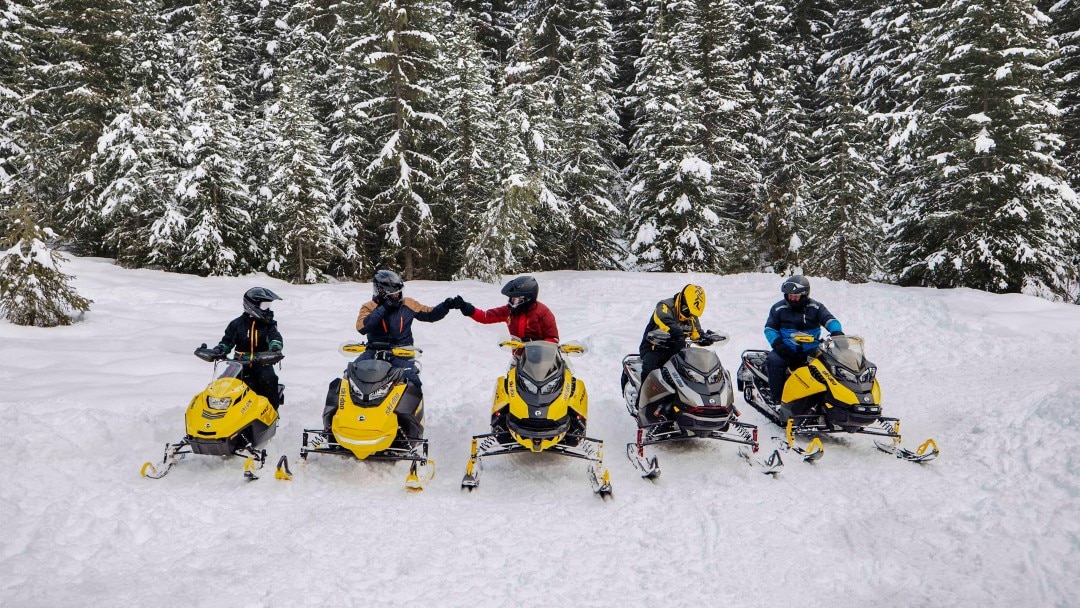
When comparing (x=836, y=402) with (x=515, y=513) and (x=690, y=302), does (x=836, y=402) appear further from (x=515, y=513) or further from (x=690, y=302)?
(x=515, y=513)

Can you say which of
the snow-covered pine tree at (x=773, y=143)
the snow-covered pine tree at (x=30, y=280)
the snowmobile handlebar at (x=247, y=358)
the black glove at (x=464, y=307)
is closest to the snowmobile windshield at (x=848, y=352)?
the black glove at (x=464, y=307)

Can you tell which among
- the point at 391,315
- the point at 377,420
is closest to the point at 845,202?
the point at 391,315

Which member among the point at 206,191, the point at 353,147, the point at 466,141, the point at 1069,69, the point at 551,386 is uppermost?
the point at 1069,69

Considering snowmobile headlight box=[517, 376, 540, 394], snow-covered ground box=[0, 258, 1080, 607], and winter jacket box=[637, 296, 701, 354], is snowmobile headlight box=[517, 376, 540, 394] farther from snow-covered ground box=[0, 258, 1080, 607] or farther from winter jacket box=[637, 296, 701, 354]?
winter jacket box=[637, 296, 701, 354]

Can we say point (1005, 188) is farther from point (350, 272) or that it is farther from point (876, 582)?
point (350, 272)

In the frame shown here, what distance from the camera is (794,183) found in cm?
2511

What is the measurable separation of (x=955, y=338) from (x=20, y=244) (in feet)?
53.6

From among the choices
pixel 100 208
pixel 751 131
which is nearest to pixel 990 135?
pixel 751 131

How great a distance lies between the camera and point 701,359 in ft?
21.0

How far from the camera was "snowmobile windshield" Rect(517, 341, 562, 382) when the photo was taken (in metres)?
5.81

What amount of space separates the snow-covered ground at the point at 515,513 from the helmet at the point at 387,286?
1.71 metres

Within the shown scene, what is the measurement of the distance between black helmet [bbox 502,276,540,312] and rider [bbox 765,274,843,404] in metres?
2.83

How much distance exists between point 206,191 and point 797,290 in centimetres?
1770

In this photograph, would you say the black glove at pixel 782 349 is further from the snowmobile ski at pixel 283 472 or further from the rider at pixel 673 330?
the snowmobile ski at pixel 283 472
